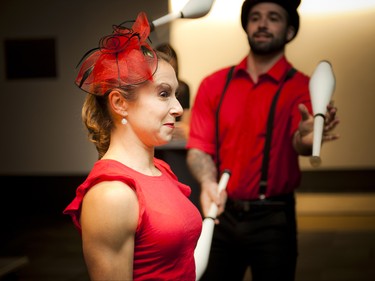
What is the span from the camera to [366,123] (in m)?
4.50

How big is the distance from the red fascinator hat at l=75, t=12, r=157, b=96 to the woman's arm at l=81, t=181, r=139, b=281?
0.19 meters

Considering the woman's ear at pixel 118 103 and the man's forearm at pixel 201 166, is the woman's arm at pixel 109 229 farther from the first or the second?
the man's forearm at pixel 201 166

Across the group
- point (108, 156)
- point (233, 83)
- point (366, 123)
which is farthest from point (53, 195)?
point (108, 156)

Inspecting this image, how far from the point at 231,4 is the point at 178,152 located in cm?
265

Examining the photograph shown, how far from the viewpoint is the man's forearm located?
1933mm

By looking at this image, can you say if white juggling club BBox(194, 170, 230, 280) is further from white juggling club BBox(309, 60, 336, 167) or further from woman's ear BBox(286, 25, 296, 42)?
woman's ear BBox(286, 25, 296, 42)

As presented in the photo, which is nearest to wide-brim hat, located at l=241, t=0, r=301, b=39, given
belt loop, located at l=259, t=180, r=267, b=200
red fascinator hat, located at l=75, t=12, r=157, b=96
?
belt loop, located at l=259, t=180, r=267, b=200

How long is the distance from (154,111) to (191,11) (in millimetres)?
363

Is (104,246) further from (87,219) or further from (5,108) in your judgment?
(5,108)

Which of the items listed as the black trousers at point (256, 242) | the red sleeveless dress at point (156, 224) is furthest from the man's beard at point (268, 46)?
the red sleeveless dress at point (156, 224)

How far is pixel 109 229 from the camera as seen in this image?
0.96 m

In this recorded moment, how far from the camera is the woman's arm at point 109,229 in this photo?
964mm

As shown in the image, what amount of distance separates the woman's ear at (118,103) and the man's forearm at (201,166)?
861 mm

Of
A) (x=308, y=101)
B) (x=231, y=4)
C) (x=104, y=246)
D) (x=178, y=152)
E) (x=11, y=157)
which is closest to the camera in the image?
(x=104, y=246)
